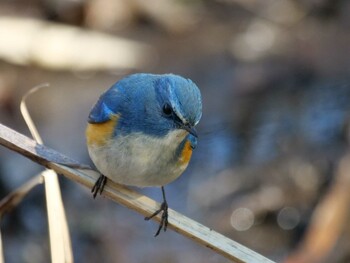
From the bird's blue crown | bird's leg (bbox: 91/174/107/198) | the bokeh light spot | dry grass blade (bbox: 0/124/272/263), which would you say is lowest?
the bokeh light spot

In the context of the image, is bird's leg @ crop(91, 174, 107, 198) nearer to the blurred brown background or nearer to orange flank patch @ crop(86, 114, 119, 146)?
orange flank patch @ crop(86, 114, 119, 146)

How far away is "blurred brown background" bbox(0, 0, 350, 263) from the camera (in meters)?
7.40

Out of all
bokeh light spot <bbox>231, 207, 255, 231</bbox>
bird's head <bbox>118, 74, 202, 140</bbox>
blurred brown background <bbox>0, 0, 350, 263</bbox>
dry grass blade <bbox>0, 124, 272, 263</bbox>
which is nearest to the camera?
dry grass blade <bbox>0, 124, 272, 263</bbox>

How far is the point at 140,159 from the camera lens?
490cm

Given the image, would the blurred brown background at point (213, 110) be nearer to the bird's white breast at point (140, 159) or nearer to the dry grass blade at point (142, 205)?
the bird's white breast at point (140, 159)

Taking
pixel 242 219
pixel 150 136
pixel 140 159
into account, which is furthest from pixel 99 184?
pixel 242 219

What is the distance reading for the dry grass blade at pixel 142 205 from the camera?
453 cm

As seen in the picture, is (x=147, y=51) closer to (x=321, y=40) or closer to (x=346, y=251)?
(x=321, y=40)

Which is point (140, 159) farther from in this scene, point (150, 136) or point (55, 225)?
point (55, 225)

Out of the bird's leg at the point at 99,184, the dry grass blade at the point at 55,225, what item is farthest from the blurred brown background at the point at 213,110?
the dry grass blade at the point at 55,225

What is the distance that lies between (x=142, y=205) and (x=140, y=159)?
11.0 inches

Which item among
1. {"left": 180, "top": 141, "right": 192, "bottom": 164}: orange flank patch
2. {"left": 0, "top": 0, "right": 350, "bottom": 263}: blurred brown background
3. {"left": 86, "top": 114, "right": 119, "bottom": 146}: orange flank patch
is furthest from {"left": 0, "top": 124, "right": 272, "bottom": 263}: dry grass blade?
{"left": 0, "top": 0, "right": 350, "bottom": 263}: blurred brown background

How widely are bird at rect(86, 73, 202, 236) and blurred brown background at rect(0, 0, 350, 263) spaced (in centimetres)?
200

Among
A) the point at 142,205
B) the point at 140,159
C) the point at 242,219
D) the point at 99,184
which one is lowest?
the point at 242,219
